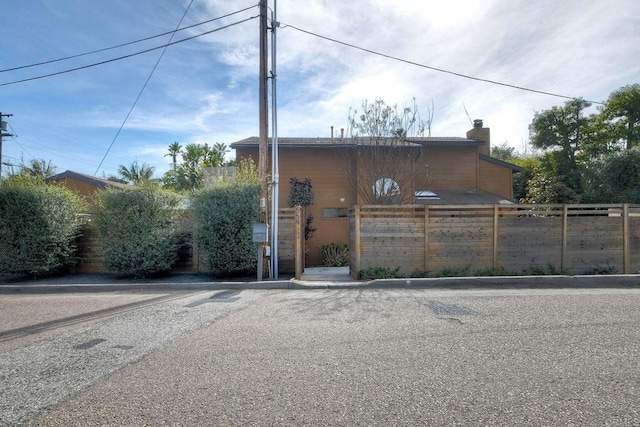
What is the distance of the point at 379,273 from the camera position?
31.1ft

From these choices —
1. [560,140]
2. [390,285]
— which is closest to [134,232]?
[390,285]

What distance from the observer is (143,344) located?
4.52 meters

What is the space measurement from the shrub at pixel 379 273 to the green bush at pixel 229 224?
9.46 feet

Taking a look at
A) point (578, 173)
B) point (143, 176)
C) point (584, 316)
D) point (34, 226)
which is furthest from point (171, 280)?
point (578, 173)

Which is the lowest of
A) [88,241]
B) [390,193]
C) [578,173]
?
[88,241]

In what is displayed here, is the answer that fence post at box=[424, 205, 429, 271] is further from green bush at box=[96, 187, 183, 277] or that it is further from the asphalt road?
green bush at box=[96, 187, 183, 277]

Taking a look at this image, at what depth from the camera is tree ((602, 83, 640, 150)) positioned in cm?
2280

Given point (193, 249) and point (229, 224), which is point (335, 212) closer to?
point (229, 224)

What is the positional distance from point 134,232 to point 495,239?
9404 millimetres

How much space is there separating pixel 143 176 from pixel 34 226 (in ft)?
9.95

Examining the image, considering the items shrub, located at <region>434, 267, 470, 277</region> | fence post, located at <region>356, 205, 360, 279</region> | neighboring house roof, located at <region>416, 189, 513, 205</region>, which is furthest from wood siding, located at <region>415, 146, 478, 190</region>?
fence post, located at <region>356, 205, 360, 279</region>

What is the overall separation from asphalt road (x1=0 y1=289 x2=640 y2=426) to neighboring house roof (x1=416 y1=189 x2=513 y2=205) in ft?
26.6

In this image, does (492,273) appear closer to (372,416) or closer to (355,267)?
(355,267)

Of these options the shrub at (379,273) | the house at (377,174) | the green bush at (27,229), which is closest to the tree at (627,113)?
the house at (377,174)
